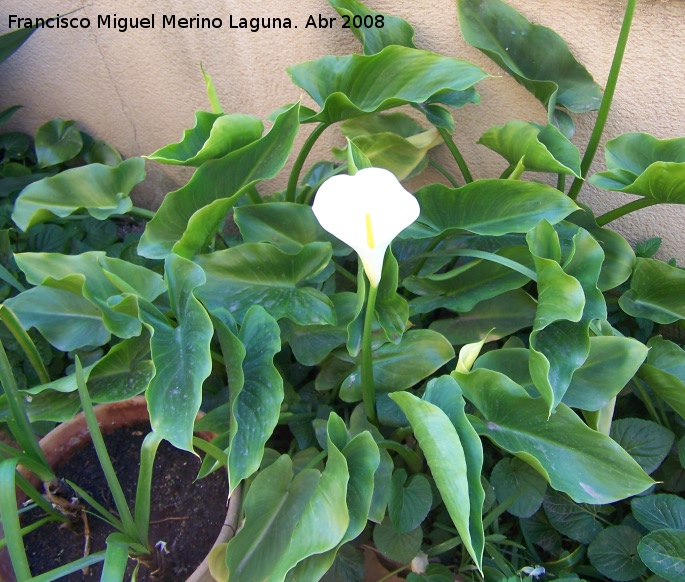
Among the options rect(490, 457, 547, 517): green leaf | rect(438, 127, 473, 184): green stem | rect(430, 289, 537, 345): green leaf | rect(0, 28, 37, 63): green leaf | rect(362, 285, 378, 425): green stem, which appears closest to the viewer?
rect(362, 285, 378, 425): green stem

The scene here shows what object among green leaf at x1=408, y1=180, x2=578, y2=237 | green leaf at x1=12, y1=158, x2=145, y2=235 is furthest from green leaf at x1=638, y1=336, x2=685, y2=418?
green leaf at x1=12, y1=158, x2=145, y2=235

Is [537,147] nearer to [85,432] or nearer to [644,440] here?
[644,440]

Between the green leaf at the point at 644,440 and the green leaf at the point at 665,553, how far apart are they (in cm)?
11

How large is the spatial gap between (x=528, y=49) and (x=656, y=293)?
0.43 m

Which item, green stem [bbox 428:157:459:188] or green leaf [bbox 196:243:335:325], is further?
green stem [bbox 428:157:459:188]

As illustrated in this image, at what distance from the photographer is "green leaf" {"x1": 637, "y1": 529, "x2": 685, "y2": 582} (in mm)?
667

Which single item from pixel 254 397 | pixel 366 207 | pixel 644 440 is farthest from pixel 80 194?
pixel 644 440

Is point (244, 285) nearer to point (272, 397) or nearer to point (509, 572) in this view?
point (272, 397)

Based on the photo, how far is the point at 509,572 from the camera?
2.56ft

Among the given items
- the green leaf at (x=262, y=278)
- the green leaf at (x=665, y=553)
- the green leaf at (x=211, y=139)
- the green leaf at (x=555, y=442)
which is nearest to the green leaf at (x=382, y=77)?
the green leaf at (x=211, y=139)

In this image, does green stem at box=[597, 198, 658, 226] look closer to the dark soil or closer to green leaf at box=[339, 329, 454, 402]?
green leaf at box=[339, 329, 454, 402]

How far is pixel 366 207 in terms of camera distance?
1.80ft

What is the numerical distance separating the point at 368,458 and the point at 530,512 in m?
0.27

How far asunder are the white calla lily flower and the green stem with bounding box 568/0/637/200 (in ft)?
1.21
